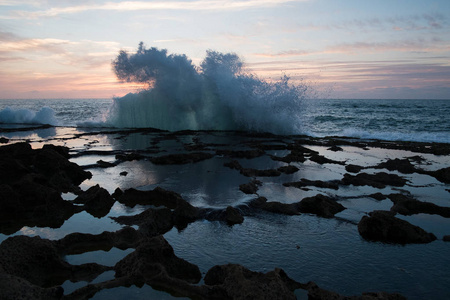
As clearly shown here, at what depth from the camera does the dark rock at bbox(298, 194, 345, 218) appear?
5332 millimetres

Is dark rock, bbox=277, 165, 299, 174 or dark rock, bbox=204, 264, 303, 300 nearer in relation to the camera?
dark rock, bbox=204, 264, 303, 300

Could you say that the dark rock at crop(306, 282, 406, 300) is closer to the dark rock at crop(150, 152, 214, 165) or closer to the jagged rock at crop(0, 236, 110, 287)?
the jagged rock at crop(0, 236, 110, 287)

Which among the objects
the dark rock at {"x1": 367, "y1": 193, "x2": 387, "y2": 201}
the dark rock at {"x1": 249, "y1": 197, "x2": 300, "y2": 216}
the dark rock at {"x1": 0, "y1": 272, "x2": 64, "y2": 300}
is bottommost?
the dark rock at {"x1": 367, "y1": 193, "x2": 387, "y2": 201}

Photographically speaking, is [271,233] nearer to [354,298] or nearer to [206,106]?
[354,298]

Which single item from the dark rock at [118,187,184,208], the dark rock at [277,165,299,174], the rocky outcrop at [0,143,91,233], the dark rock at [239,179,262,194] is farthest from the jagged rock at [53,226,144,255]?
the dark rock at [277,165,299,174]

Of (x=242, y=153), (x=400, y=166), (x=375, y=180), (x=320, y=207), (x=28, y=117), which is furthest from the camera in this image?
(x=28, y=117)

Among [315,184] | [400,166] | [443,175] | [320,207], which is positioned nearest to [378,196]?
[315,184]

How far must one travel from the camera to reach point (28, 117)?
88.4 feet

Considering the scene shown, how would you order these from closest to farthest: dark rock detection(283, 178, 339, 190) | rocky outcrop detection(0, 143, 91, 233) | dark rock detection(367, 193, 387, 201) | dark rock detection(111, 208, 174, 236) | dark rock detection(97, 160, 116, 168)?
1. dark rock detection(111, 208, 174, 236)
2. rocky outcrop detection(0, 143, 91, 233)
3. dark rock detection(367, 193, 387, 201)
4. dark rock detection(283, 178, 339, 190)
5. dark rock detection(97, 160, 116, 168)

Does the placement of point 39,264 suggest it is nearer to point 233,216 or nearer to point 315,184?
point 233,216

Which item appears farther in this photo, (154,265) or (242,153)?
(242,153)

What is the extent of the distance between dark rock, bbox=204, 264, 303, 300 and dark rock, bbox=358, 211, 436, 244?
1.87 m

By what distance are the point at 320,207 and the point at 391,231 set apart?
1.16 metres

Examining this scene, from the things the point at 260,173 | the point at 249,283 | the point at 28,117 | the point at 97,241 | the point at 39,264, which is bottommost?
the point at 28,117
